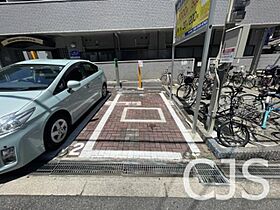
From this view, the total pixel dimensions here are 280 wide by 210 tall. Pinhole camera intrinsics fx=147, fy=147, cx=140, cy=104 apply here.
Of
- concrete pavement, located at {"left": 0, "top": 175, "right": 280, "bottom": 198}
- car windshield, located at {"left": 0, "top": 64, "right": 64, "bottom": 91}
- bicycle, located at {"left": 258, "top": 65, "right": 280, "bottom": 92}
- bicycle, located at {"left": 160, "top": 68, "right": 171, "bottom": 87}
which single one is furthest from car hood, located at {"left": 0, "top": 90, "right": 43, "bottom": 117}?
bicycle, located at {"left": 258, "top": 65, "right": 280, "bottom": 92}

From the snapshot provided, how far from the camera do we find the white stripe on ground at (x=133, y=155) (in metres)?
2.72

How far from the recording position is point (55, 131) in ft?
9.27

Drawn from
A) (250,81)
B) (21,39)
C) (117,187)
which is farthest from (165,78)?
(21,39)

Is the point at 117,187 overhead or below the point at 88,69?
below

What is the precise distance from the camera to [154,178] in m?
2.25

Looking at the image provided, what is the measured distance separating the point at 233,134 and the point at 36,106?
3.79 metres

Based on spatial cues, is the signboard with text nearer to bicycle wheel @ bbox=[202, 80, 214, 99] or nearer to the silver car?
the silver car

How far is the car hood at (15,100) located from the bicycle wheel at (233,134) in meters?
3.53

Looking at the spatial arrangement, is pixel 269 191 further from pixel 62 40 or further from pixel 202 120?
pixel 62 40

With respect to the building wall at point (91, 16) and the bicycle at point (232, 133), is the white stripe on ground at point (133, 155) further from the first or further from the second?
the building wall at point (91, 16)

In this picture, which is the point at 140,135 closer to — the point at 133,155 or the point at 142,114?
the point at 133,155

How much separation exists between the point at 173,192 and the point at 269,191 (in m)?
1.32

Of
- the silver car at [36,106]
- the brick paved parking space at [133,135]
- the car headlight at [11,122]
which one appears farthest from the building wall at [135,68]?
the car headlight at [11,122]

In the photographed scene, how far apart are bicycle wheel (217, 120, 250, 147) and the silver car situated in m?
3.21
